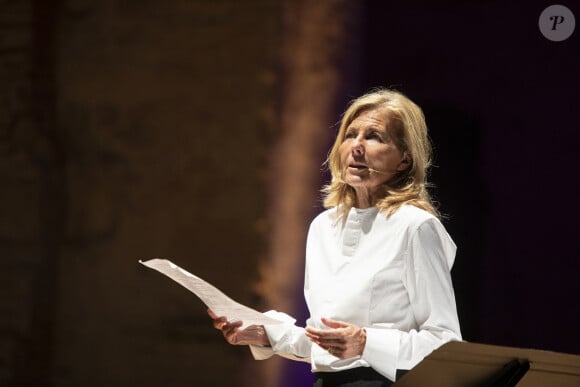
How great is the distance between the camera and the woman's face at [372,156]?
210cm

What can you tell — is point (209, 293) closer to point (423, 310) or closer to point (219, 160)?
point (423, 310)

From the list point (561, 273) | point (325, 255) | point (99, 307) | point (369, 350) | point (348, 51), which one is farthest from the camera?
point (99, 307)

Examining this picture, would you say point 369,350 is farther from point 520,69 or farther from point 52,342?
A: point 52,342

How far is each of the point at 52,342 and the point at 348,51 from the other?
5.51 ft

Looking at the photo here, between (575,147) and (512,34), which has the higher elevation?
(512,34)

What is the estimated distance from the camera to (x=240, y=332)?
2.16 metres

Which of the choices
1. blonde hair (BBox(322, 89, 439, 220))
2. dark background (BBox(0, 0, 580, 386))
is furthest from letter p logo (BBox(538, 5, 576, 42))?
blonde hair (BBox(322, 89, 439, 220))

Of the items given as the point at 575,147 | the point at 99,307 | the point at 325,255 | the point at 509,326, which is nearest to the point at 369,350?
the point at 325,255

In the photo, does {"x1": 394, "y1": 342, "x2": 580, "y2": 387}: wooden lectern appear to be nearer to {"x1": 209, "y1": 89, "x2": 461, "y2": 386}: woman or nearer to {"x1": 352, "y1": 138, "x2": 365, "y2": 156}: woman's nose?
{"x1": 209, "y1": 89, "x2": 461, "y2": 386}: woman

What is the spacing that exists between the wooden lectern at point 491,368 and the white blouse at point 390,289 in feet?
1.48

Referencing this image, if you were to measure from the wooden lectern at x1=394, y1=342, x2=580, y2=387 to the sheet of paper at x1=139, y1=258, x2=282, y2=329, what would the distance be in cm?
59

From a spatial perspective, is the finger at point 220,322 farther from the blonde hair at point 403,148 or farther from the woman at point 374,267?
the blonde hair at point 403,148

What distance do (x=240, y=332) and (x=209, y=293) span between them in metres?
0.28

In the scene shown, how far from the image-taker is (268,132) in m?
2.94
